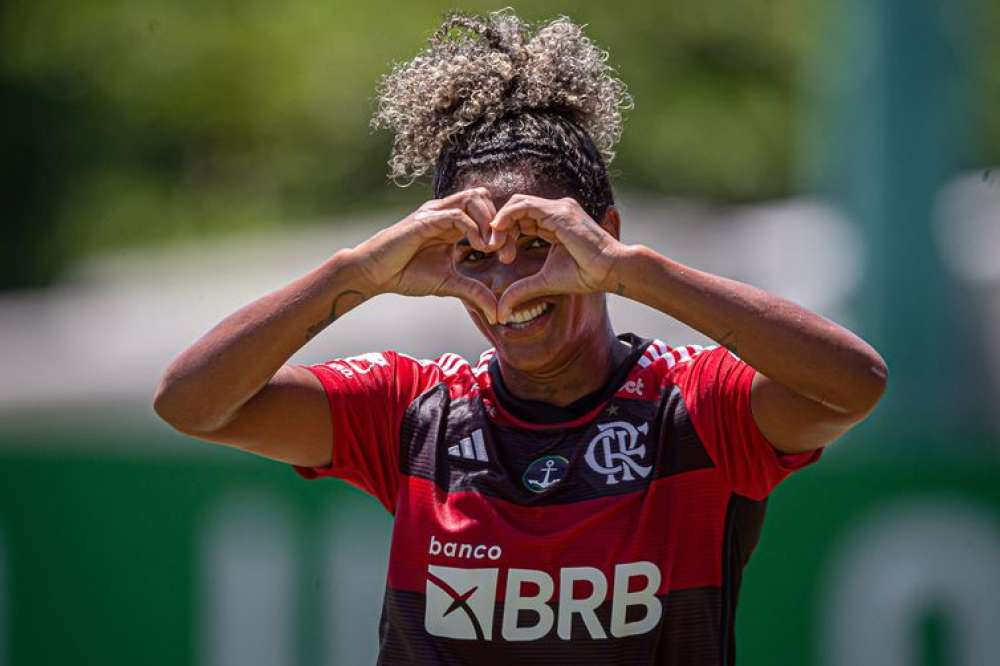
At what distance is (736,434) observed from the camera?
285 centimetres

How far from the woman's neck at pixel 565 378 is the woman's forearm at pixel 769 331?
0.28 meters

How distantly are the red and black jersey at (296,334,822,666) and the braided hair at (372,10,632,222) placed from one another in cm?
46

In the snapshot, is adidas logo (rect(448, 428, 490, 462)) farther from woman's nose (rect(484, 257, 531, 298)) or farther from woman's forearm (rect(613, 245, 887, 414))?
woman's forearm (rect(613, 245, 887, 414))

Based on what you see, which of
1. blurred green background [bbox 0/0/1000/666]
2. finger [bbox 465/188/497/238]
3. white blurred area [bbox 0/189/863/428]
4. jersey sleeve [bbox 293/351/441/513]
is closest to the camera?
finger [bbox 465/188/497/238]

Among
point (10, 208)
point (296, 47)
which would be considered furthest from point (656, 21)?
point (10, 208)

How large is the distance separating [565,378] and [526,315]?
0.20 meters

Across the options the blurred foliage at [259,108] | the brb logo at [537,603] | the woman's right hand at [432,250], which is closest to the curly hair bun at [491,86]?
the woman's right hand at [432,250]

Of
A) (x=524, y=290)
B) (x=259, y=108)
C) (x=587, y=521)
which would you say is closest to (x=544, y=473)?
(x=587, y=521)

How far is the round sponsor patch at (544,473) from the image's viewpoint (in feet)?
9.41

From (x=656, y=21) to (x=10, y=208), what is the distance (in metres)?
7.02

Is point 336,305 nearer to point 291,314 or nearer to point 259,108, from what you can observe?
point 291,314

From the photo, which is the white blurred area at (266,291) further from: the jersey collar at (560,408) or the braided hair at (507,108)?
the jersey collar at (560,408)

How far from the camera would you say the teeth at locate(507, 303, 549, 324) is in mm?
2910

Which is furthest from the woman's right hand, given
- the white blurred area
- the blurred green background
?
the white blurred area
